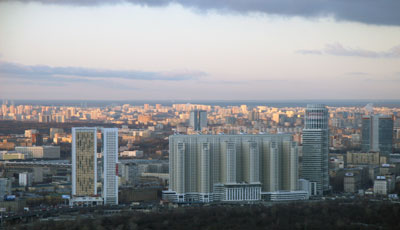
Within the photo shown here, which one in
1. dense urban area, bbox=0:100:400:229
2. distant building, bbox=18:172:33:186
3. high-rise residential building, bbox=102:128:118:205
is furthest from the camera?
distant building, bbox=18:172:33:186

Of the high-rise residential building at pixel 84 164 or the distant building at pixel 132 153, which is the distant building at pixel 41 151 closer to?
the distant building at pixel 132 153

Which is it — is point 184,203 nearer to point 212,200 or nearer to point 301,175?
point 212,200

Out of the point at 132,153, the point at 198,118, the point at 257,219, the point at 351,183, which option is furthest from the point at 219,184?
the point at 198,118

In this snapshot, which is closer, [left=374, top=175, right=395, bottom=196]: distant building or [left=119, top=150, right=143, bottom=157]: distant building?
[left=374, top=175, right=395, bottom=196]: distant building

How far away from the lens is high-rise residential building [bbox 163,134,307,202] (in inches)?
785

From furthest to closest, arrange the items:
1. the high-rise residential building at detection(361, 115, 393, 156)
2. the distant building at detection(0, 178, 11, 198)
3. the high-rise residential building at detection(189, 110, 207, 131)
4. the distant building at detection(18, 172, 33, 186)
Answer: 1. the high-rise residential building at detection(189, 110, 207, 131)
2. the high-rise residential building at detection(361, 115, 393, 156)
3. the distant building at detection(18, 172, 33, 186)
4. the distant building at detection(0, 178, 11, 198)

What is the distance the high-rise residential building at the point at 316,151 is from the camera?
21.4 metres

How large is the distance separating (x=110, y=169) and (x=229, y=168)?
280cm

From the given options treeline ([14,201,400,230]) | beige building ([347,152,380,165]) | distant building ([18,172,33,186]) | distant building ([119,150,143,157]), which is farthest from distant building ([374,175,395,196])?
distant building ([119,150,143,157])

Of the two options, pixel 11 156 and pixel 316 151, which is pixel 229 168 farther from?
pixel 11 156

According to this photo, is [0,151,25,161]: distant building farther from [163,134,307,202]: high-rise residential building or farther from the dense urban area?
[163,134,307,202]: high-rise residential building

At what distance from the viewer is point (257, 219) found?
647 inches

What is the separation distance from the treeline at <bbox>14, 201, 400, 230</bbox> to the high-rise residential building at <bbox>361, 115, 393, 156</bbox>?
448 inches

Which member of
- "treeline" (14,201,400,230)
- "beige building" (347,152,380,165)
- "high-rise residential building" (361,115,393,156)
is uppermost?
"high-rise residential building" (361,115,393,156)
